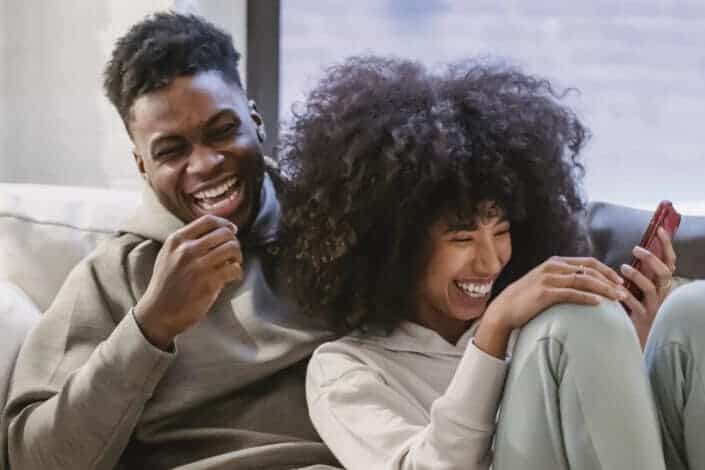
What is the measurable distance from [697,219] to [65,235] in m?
0.93

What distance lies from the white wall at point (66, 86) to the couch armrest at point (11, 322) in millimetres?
482

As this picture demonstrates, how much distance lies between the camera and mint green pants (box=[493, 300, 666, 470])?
1.18 meters

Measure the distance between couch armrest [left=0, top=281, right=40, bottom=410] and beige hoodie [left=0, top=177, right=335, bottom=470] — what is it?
0.04 metres

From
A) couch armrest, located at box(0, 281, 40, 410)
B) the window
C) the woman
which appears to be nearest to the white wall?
the window

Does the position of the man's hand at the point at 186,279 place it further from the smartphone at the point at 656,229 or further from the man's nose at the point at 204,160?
the smartphone at the point at 656,229

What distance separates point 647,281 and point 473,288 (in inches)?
8.5

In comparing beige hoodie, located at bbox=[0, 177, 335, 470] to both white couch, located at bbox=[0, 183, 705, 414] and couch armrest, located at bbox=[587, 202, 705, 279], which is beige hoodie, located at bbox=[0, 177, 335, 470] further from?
couch armrest, located at bbox=[587, 202, 705, 279]

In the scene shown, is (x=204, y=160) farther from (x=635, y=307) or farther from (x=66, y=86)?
(x=66, y=86)

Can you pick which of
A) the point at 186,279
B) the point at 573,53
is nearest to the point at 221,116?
the point at 186,279

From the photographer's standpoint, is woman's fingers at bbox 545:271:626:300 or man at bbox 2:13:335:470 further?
A: man at bbox 2:13:335:470

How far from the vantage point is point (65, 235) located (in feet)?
6.09

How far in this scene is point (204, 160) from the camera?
1618 mm

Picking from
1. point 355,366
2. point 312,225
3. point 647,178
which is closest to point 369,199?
point 312,225

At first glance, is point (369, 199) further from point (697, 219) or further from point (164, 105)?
point (697, 219)
